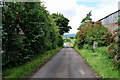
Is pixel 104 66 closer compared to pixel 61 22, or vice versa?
pixel 104 66

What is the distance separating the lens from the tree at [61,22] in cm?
3969

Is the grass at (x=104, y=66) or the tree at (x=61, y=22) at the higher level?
the tree at (x=61, y=22)

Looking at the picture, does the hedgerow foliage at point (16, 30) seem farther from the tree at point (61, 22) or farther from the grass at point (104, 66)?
the tree at point (61, 22)

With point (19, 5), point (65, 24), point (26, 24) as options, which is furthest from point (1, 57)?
point (65, 24)

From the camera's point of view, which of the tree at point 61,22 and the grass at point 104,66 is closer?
the grass at point 104,66

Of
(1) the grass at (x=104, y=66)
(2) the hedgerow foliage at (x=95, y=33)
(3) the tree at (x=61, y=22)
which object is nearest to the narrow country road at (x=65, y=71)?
(1) the grass at (x=104, y=66)

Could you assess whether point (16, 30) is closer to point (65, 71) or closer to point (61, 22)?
point (65, 71)

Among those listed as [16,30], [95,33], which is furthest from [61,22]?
[16,30]

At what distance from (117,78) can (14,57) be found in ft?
22.6

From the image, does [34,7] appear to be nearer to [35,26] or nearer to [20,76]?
[35,26]

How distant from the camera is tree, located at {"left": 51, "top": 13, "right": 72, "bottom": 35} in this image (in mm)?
39688

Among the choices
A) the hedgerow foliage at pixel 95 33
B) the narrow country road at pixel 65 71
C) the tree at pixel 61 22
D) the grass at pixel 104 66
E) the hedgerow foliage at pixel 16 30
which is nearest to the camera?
the grass at pixel 104 66

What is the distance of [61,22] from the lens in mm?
39812

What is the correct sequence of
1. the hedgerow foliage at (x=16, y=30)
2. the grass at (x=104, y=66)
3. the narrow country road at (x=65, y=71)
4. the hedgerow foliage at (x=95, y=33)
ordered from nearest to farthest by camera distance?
the grass at (x=104, y=66)
the narrow country road at (x=65, y=71)
the hedgerow foliage at (x=16, y=30)
the hedgerow foliage at (x=95, y=33)
